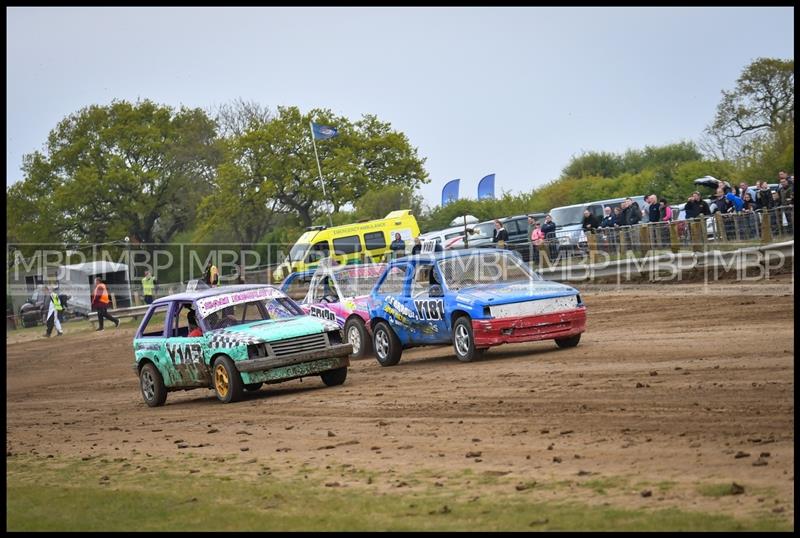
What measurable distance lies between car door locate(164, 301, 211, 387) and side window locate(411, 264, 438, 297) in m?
3.19

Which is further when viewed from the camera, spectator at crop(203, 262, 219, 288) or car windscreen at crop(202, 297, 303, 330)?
spectator at crop(203, 262, 219, 288)

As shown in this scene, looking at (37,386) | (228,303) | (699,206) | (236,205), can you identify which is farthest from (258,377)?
(236,205)

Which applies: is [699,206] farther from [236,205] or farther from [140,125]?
[140,125]

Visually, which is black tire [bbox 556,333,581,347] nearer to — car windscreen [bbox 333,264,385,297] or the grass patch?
car windscreen [bbox 333,264,385,297]

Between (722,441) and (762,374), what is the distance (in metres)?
3.29

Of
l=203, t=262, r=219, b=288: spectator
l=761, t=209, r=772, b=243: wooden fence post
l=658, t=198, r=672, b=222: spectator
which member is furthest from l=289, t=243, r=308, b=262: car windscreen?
l=761, t=209, r=772, b=243: wooden fence post

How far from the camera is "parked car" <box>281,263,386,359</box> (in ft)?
66.4

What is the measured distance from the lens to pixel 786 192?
83.7 feet

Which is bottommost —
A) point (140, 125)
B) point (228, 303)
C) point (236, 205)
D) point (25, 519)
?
point (25, 519)

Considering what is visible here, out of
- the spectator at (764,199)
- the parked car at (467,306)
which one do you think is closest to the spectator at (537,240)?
the spectator at (764,199)

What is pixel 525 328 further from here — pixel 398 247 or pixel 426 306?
pixel 398 247

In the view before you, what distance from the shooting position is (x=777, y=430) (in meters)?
10.0

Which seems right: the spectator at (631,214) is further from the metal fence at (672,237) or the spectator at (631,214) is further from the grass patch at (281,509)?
the grass patch at (281,509)

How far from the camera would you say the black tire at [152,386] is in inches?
701
